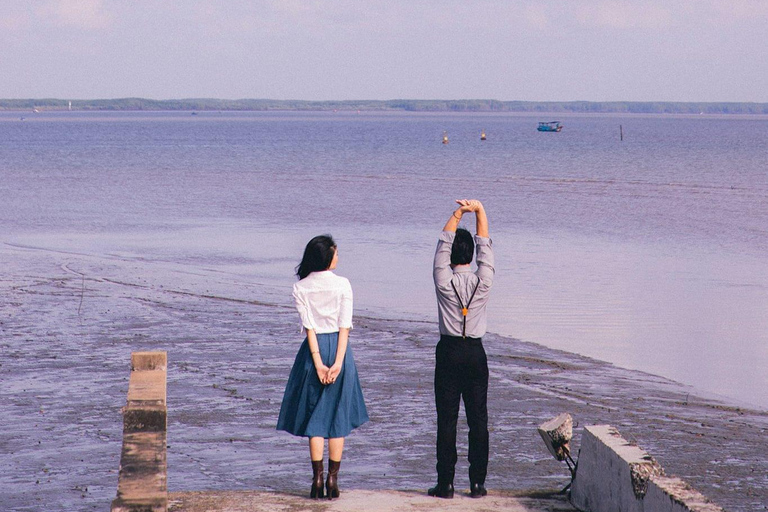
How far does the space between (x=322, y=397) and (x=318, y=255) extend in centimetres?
90

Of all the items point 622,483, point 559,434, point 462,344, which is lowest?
point 622,483

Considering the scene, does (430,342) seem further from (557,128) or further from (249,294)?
(557,128)

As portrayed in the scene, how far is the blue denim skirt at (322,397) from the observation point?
6617 millimetres

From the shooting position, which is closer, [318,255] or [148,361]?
[318,255]

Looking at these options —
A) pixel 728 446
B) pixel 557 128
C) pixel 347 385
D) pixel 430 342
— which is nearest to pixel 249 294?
pixel 430 342

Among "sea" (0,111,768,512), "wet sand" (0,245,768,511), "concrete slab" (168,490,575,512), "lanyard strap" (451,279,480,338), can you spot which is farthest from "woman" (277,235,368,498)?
"sea" (0,111,768,512)

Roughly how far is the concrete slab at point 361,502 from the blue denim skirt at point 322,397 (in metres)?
0.44

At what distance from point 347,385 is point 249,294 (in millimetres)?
11384

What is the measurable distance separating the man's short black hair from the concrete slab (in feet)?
5.06

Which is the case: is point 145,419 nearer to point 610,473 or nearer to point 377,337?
point 610,473

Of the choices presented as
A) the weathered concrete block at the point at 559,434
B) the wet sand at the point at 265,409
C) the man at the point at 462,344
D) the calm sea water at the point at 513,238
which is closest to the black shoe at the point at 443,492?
the man at the point at 462,344

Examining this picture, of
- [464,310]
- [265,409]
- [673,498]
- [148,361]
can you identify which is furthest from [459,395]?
[265,409]

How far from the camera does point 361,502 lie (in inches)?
260

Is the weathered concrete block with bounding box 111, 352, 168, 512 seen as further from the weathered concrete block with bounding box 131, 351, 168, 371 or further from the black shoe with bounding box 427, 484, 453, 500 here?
the black shoe with bounding box 427, 484, 453, 500
